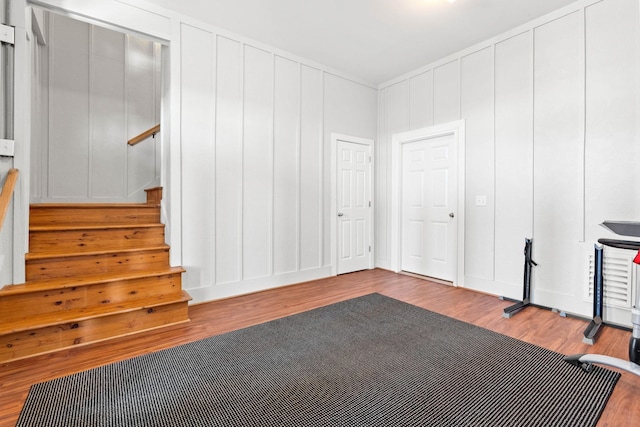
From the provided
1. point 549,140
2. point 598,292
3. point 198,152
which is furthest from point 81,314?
point 549,140

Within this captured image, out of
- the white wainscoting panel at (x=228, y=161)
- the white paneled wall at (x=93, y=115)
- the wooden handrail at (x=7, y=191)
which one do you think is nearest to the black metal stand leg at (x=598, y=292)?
the white wainscoting panel at (x=228, y=161)

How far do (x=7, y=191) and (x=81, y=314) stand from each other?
99 cm

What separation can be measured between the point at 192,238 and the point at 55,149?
2.30 meters

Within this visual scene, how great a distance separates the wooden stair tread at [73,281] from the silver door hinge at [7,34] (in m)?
1.83

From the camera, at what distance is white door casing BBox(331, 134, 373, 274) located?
4438 mm

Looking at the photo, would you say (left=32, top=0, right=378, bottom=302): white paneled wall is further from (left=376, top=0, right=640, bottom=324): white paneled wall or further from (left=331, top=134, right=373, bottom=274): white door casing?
(left=376, top=0, right=640, bottom=324): white paneled wall

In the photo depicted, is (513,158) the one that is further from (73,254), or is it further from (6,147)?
(6,147)

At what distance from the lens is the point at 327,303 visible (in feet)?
10.6

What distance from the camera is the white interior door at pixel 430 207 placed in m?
4.00

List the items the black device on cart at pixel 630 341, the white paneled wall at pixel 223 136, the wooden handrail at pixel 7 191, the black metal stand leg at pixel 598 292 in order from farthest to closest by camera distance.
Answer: the white paneled wall at pixel 223 136
the black metal stand leg at pixel 598 292
the wooden handrail at pixel 7 191
the black device on cart at pixel 630 341

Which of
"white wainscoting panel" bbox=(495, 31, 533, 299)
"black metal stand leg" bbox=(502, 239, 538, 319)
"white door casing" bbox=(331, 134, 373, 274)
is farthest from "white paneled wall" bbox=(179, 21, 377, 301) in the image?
"black metal stand leg" bbox=(502, 239, 538, 319)

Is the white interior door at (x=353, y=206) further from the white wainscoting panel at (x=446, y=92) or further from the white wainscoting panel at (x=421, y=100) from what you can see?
the white wainscoting panel at (x=446, y=92)

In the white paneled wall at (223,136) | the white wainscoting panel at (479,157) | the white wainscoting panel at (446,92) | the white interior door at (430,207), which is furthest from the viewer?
the white interior door at (430,207)

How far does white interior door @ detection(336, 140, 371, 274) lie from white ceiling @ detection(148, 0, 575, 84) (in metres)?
1.33
